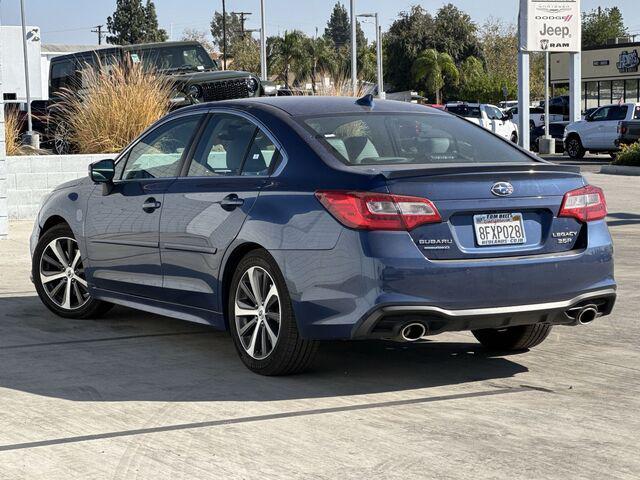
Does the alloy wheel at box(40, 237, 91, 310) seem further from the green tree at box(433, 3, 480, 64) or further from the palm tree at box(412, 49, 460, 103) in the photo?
the green tree at box(433, 3, 480, 64)

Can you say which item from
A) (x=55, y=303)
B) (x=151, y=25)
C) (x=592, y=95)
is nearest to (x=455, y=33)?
(x=592, y=95)

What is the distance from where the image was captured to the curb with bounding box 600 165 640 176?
27333 mm

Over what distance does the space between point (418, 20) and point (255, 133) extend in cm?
9316

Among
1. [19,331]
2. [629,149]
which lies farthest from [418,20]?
[19,331]

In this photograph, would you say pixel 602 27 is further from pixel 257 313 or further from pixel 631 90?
pixel 257 313

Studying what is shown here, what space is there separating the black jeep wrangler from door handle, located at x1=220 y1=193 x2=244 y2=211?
44.0 feet

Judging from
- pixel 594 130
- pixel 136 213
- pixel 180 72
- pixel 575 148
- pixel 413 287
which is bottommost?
pixel 575 148

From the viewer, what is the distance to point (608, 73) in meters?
66.9

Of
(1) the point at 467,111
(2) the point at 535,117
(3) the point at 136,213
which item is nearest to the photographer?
(3) the point at 136,213

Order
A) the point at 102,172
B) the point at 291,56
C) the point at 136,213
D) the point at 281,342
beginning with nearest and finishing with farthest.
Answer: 1. the point at 281,342
2. the point at 136,213
3. the point at 102,172
4. the point at 291,56

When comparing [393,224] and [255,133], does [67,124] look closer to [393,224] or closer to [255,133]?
[255,133]

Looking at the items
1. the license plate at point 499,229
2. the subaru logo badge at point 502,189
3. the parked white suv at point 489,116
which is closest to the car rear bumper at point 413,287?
the license plate at point 499,229

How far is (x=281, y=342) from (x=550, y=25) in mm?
32524

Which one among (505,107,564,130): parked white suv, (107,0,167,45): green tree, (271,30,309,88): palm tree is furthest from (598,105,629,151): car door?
(107,0,167,45): green tree
